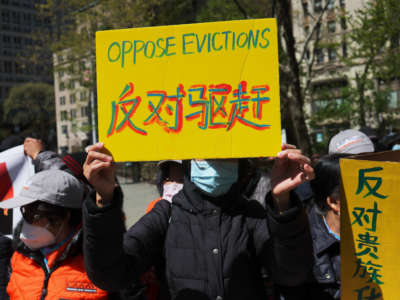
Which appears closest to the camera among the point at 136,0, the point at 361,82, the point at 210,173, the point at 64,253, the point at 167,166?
the point at 210,173

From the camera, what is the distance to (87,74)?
13977mm

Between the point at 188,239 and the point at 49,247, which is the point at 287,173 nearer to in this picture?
the point at 188,239

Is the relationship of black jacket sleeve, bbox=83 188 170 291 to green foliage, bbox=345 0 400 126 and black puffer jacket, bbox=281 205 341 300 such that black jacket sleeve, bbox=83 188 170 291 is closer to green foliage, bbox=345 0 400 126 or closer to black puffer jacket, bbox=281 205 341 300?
black puffer jacket, bbox=281 205 341 300

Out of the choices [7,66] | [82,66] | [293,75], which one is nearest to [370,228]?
[293,75]

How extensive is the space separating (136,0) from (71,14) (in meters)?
2.07

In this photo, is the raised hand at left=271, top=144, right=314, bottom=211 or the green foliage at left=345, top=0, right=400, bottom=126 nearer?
the raised hand at left=271, top=144, right=314, bottom=211

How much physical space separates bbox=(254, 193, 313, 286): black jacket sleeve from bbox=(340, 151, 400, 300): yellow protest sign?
0.48 ft

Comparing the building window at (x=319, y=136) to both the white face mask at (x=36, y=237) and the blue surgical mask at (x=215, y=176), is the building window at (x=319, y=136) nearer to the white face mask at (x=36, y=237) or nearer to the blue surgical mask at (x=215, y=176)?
the blue surgical mask at (x=215, y=176)

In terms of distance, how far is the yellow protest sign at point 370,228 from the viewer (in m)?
1.49

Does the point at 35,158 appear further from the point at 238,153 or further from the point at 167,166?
the point at 238,153

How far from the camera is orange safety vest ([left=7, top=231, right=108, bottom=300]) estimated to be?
6.63ft

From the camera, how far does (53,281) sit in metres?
2.05

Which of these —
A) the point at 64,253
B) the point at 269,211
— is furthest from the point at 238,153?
the point at 64,253

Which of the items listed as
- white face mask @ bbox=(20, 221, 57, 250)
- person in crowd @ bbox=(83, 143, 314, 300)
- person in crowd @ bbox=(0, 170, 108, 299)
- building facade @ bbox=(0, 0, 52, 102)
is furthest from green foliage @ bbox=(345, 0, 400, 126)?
building facade @ bbox=(0, 0, 52, 102)
